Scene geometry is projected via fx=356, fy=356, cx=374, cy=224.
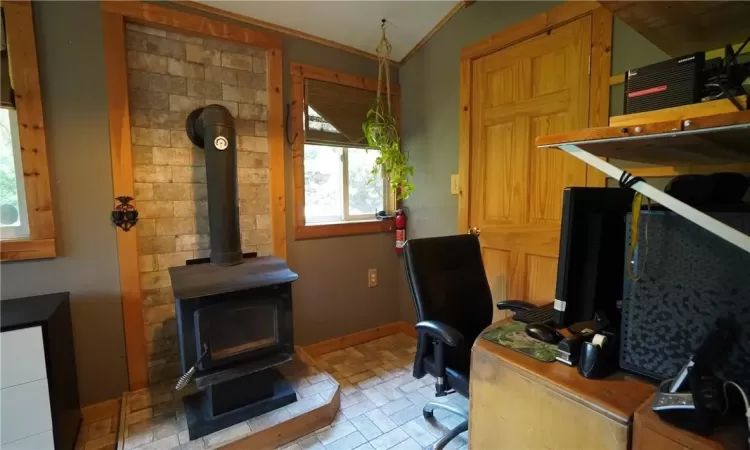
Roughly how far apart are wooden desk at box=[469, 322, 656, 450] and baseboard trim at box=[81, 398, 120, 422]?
205 cm

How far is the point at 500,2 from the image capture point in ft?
7.21

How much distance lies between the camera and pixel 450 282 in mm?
1816

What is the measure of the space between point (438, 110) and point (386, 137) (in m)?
0.44

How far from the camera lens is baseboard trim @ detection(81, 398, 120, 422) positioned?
1986mm

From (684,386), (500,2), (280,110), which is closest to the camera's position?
(684,386)

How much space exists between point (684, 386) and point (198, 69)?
2633 millimetres

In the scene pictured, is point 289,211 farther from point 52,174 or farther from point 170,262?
point 52,174

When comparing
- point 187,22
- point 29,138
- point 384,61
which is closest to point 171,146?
point 29,138

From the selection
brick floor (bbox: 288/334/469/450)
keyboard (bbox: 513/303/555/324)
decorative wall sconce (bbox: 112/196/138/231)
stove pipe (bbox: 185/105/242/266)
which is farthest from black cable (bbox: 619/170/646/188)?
decorative wall sconce (bbox: 112/196/138/231)

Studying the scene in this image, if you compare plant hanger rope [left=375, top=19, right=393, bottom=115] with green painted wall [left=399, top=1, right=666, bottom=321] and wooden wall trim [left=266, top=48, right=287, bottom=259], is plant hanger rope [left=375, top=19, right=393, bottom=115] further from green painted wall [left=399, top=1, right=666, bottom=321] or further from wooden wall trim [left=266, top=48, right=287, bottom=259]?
wooden wall trim [left=266, top=48, right=287, bottom=259]

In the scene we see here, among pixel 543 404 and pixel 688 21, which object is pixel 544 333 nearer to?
pixel 543 404

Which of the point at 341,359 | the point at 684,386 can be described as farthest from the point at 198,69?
the point at 684,386

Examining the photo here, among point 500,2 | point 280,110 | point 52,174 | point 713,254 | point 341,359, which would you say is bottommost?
point 341,359

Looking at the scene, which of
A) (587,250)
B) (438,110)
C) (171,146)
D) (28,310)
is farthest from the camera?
(438,110)
